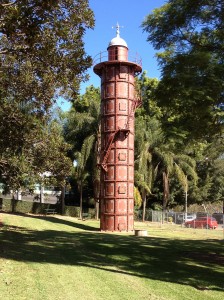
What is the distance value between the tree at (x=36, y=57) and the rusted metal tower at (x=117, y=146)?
397 inches

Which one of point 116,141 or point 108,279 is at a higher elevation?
point 116,141

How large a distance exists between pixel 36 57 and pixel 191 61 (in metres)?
4.43

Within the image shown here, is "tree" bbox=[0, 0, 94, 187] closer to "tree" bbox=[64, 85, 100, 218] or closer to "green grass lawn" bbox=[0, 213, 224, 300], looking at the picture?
"green grass lawn" bbox=[0, 213, 224, 300]

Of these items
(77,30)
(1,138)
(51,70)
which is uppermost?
(77,30)

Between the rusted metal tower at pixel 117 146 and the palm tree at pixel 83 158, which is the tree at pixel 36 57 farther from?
the palm tree at pixel 83 158

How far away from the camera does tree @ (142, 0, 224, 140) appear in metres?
12.1

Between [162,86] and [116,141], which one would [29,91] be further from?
[116,141]

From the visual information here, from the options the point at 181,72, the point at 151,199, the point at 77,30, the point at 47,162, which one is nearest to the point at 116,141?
the point at 47,162

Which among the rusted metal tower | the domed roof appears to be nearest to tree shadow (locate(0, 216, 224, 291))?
the rusted metal tower

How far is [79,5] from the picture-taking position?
34.8 ft

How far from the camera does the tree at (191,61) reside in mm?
12117

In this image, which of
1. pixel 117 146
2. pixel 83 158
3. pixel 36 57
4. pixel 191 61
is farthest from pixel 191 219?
pixel 36 57

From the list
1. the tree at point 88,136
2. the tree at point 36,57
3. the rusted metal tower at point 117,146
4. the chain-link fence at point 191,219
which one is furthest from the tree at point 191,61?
the tree at point 88,136

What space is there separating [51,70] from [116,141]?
1732cm
